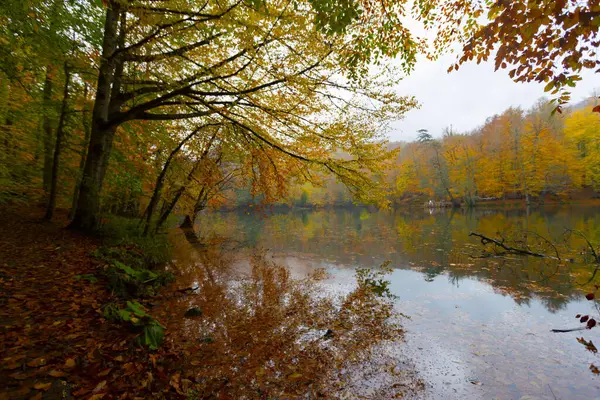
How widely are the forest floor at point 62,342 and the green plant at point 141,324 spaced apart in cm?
11

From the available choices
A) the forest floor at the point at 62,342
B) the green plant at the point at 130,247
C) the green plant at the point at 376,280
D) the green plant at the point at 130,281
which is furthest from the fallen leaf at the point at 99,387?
the green plant at the point at 376,280

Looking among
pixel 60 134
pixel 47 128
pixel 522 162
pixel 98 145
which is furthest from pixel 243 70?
pixel 522 162

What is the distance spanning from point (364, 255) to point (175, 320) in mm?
8591

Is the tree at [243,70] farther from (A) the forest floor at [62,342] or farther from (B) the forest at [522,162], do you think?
(B) the forest at [522,162]

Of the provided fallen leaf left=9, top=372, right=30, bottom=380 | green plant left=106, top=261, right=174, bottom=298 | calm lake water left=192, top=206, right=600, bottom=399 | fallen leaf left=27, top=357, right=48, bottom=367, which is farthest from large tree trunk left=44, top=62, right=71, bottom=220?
calm lake water left=192, top=206, right=600, bottom=399

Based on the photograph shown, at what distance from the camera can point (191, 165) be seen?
33.9 feet

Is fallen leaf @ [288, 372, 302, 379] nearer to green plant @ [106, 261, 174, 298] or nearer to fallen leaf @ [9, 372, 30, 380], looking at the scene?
fallen leaf @ [9, 372, 30, 380]

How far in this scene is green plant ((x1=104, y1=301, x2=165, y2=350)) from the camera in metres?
3.43

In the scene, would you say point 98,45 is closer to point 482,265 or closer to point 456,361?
point 456,361

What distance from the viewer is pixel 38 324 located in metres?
3.07

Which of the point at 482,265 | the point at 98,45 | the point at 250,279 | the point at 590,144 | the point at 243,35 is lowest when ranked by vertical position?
the point at 250,279

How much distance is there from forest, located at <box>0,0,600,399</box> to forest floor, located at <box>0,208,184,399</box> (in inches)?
0.9

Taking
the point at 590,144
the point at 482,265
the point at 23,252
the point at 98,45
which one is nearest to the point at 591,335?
the point at 482,265

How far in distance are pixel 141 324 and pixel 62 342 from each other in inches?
35.2
